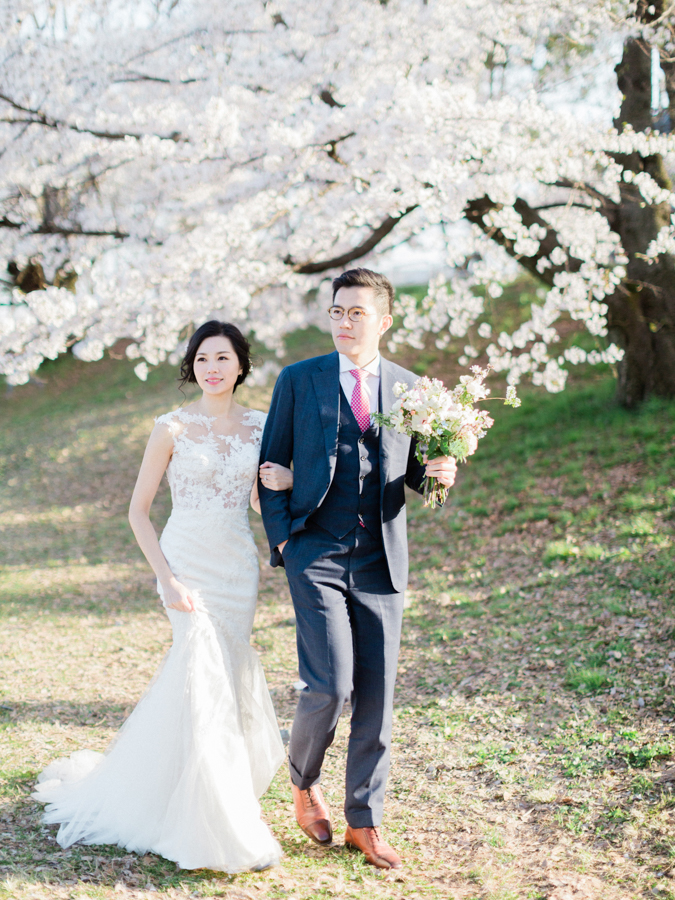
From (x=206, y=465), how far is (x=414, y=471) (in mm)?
901

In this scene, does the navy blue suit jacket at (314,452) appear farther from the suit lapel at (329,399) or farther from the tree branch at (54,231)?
the tree branch at (54,231)

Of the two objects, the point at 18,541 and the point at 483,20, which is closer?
the point at 483,20

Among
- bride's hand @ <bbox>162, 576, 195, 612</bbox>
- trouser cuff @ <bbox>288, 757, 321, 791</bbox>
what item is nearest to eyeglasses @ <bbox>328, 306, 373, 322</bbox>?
bride's hand @ <bbox>162, 576, 195, 612</bbox>

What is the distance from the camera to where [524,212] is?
880 centimetres

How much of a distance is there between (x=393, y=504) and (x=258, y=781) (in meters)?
1.35

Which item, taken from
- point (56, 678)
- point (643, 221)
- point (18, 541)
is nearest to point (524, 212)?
point (643, 221)

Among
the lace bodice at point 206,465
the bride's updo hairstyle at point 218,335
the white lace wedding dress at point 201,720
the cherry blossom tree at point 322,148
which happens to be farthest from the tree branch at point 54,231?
the white lace wedding dress at point 201,720

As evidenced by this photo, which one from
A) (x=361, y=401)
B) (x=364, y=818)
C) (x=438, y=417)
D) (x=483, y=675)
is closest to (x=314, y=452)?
(x=361, y=401)

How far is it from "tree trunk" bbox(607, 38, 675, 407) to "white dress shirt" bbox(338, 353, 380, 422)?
5.66 metres

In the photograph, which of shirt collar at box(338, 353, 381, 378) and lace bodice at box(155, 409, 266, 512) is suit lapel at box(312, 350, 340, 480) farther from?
lace bodice at box(155, 409, 266, 512)

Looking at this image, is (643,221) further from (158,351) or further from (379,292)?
(379,292)

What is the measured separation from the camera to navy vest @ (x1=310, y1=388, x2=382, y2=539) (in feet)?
9.94

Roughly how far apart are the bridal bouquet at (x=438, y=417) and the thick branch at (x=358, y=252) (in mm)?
5806

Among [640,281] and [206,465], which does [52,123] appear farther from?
[640,281]
